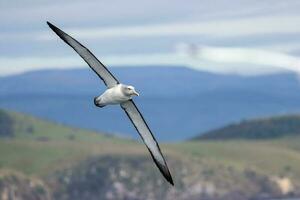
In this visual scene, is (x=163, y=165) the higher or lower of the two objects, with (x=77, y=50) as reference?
lower

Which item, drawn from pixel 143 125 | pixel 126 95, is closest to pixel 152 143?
pixel 143 125

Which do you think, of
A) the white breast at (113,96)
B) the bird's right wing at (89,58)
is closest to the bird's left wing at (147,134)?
the bird's right wing at (89,58)

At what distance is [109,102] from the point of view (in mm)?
61562

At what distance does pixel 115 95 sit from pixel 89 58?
2330 millimetres

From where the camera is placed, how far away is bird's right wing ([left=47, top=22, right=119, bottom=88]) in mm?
61403

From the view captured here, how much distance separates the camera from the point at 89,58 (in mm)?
62438

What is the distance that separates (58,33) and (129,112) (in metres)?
6.27

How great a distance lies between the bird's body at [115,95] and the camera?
61.5 meters

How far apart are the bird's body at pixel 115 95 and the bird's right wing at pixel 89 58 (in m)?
0.50

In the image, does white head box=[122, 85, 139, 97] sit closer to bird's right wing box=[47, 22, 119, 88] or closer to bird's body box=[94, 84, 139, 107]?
bird's body box=[94, 84, 139, 107]

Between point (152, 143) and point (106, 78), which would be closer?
point (106, 78)

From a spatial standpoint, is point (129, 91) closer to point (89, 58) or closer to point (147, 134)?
point (89, 58)

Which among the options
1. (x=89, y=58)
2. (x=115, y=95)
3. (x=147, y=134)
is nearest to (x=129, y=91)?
(x=115, y=95)

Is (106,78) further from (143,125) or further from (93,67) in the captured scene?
(143,125)
